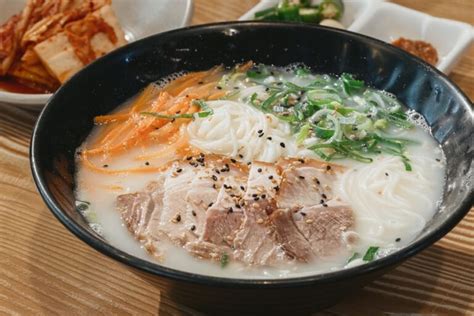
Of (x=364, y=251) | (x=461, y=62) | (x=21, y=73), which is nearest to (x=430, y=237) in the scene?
(x=364, y=251)

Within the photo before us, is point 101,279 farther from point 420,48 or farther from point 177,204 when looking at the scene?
point 420,48

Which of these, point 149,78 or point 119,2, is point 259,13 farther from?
point 149,78

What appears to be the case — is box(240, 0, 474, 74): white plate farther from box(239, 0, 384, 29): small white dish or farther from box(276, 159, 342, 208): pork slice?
box(276, 159, 342, 208): pork slice

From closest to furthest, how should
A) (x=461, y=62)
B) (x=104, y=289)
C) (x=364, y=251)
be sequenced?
1. (x=364, y=251)
2. (x=104, y=289)
3. (x=461, y=62)

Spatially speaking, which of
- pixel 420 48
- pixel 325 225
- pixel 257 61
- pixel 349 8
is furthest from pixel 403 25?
pixel 325 225

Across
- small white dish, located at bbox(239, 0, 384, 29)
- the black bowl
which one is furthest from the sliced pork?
small white dish, located at bbox(239, 0, 384, 29)

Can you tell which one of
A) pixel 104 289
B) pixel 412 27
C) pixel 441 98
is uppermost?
pixel 441 98
